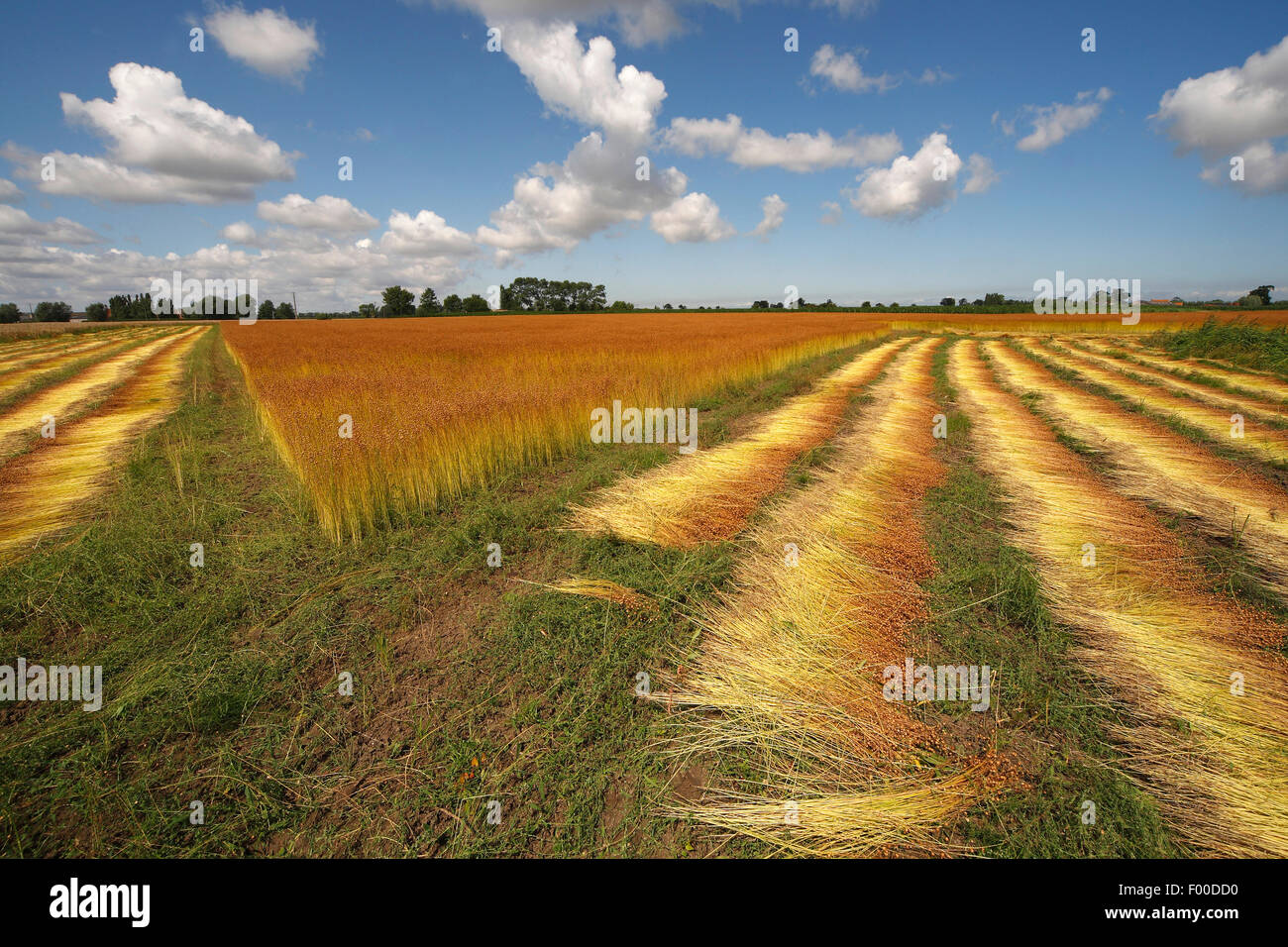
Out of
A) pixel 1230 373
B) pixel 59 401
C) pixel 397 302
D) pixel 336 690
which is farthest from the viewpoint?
pixel 397 302

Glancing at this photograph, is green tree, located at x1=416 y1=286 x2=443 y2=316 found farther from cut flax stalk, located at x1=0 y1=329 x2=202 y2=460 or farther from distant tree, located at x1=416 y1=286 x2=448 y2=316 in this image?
cut flax stalk, located at x1=0 y1=329 x2=202 y2=460

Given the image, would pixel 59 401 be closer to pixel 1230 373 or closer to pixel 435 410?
pixel 435 410

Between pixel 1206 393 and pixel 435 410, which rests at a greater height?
pixel 1206 393

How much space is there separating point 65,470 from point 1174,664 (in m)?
11.0

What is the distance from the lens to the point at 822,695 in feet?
8.19

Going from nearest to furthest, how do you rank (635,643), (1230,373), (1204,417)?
1. (635,643)
2. (1204,417)
3. (1230,373)

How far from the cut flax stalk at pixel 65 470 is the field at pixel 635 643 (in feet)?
0.20

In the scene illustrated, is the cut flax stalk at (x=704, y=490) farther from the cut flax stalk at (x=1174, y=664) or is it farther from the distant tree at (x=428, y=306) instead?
the distant tree at (x=428, y=306)

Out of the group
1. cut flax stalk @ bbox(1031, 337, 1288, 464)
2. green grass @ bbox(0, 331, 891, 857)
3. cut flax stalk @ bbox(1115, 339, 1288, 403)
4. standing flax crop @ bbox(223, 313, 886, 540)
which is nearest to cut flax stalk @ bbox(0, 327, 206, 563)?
green grass @ bbox(0, 331, 891, 857)

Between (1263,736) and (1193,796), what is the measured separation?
693 millimetres

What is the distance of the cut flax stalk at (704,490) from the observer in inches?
169

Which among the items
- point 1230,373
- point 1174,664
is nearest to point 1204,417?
point 1230,373
